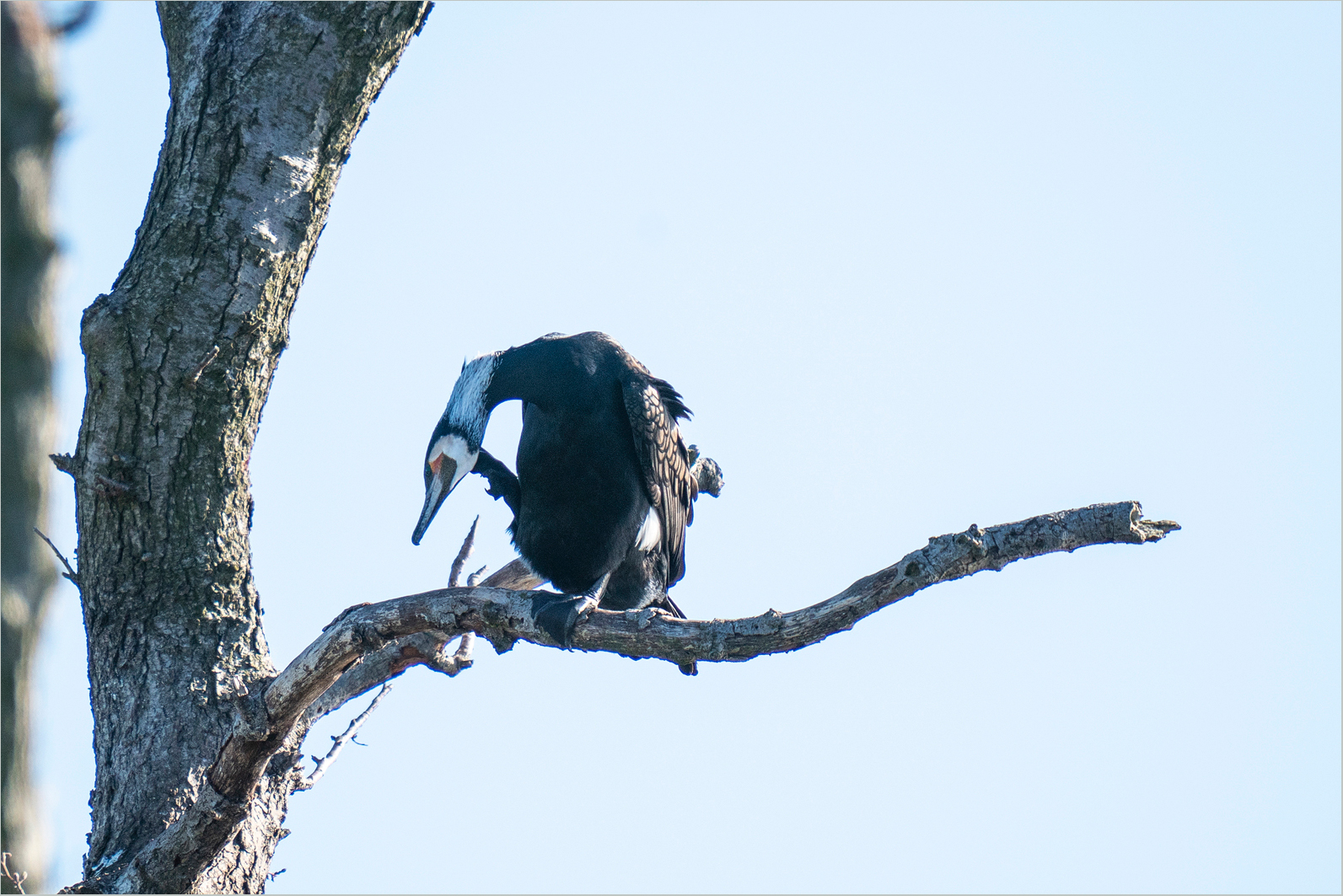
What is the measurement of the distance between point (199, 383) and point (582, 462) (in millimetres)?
1748

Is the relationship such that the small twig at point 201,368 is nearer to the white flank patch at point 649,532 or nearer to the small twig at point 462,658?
the small twig at point 462,658

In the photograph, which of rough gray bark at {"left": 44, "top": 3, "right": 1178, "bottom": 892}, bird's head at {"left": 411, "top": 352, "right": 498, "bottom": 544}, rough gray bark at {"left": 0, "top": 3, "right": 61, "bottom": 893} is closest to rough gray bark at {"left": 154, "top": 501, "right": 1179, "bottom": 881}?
rough gray bark at {"left": 44, "top": 3, "right": 1178, "bottom": 892}

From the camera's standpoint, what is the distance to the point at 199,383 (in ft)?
11.8

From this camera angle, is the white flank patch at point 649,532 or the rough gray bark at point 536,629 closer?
the rough gray bark at point 536,629

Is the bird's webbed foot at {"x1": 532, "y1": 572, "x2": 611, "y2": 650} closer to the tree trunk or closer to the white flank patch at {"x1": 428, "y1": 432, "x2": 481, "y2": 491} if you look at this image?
the tree trunk

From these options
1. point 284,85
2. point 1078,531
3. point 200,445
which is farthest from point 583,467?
point 1078,531

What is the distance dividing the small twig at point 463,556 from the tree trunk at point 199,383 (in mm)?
1011

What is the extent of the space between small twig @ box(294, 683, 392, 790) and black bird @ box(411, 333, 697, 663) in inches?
33.5

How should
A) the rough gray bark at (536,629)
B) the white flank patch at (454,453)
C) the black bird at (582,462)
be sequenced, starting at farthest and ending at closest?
1. the white flank patch at (454,453)
2. the black bird at (582,462)
3. the rough gray bark at (536,629)

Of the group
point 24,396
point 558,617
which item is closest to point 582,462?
point 558,617

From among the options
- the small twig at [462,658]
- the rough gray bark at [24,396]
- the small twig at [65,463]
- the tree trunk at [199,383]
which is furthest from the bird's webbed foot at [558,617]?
the rough gray bark at [24,396]

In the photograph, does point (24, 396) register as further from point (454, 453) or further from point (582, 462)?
point (582, 462)

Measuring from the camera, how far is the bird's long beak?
484 centimetres

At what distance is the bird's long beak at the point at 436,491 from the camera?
191 inches
